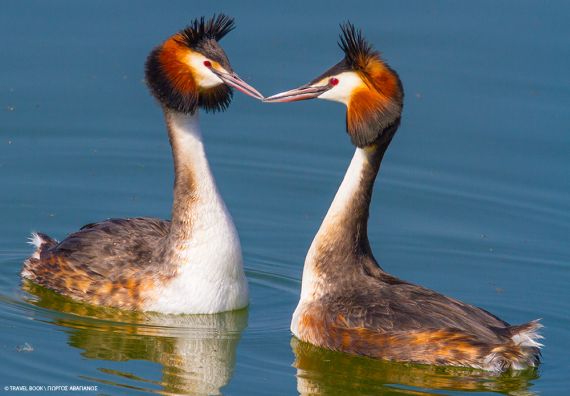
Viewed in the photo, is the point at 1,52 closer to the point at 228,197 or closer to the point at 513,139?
the point at 228,197

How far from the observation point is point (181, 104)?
1336cm

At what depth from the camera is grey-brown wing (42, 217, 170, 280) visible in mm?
13594

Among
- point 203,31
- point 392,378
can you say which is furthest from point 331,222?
point 203,31

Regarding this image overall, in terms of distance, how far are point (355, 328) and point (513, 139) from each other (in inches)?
199

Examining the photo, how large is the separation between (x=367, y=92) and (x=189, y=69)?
1.57m

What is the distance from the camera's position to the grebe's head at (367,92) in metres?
12.8

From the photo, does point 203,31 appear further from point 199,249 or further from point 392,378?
point 392,378

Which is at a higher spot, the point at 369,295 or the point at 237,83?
the point at 237,83

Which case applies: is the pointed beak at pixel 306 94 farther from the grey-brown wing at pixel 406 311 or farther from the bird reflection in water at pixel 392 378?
the bird reflection in water at pixel 392 378

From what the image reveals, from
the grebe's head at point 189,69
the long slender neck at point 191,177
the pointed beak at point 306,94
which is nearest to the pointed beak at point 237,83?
the grebe's head at point 189,69

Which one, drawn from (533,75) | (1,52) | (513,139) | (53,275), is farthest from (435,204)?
(1,52)

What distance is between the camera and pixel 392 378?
40.5ft

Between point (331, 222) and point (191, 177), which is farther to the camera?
point (191, 177)

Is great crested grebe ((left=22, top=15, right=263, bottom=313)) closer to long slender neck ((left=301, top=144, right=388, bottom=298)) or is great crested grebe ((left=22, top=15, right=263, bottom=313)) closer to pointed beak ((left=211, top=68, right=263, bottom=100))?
pointed beak ((left=211, top=68, right=263, bottom=100))
